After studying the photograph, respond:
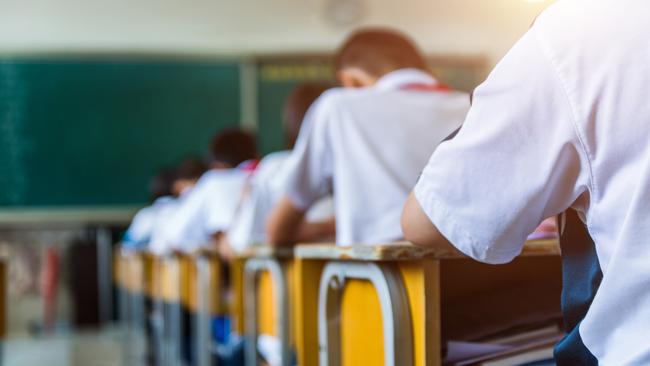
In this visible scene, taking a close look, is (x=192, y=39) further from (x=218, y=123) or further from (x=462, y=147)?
(x=462, y=147)

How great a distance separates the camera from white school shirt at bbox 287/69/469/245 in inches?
78.0

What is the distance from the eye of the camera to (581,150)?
82cm

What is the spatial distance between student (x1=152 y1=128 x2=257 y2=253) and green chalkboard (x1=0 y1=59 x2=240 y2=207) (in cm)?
271

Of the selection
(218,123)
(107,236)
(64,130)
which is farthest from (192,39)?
(107,236)

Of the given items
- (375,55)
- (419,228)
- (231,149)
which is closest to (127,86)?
(231,149)

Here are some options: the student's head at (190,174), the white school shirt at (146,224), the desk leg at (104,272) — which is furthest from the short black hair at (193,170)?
the desk leg at (104,272)

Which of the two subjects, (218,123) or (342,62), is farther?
(218,123)

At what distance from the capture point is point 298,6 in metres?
6.70

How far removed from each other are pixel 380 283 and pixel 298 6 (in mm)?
5764

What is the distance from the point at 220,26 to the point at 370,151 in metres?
4.96

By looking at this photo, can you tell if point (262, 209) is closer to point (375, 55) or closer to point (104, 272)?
point (375, 55)

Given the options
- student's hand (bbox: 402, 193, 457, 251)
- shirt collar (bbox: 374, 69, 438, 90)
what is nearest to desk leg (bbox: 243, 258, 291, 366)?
shirt collar (bbox: 374, 69, 438, 90)

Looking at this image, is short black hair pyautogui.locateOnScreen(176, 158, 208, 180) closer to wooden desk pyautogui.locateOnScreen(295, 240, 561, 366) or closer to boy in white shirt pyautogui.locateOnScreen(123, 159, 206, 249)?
boy in white shirt pyautogui.locateOnScreen(123, 159, 206, 249)

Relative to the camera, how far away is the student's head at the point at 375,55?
2.12 metres
